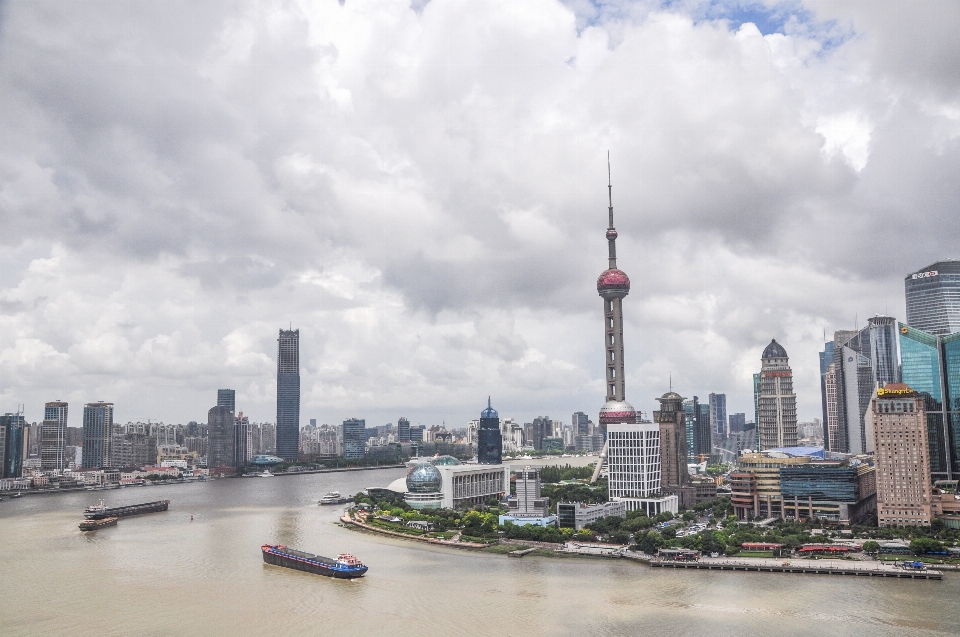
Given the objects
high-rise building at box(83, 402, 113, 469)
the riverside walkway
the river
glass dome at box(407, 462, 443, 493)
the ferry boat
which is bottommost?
the river

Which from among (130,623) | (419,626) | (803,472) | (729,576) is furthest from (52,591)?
(803,472)

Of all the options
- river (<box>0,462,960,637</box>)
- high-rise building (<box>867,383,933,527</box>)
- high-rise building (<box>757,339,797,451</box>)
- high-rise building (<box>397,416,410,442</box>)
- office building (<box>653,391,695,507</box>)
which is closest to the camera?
river (<box>0,462,960,637</box>)

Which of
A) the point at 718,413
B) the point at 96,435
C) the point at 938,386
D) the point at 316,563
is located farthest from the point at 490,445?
the point at 718,413

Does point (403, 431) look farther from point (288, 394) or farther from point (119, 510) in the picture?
point (119, 510)

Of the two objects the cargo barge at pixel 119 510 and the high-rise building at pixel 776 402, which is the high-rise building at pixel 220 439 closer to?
the cargo barge at pixel 119 510

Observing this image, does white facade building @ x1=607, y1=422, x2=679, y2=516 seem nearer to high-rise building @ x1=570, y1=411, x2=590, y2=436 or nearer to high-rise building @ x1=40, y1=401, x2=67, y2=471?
high-rise building @ x1=40, y1=401, x2=67, y2=471

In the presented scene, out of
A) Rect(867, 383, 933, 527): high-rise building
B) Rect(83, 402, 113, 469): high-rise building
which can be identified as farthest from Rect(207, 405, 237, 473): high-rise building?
Rect(867, 383, 933, 527): high-rise building

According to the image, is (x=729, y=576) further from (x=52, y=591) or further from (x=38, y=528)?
(x=38, y=528)

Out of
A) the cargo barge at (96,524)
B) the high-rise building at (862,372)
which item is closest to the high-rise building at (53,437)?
the cargo barge at (96,524)
